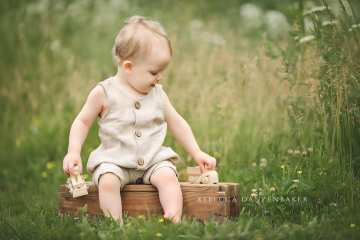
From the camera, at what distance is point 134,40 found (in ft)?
12.5

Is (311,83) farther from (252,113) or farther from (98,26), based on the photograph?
(98,26)

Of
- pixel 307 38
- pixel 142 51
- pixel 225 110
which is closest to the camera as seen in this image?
pixel 142 51

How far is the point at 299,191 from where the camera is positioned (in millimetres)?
3994

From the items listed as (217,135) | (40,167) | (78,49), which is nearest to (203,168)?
(217,135)

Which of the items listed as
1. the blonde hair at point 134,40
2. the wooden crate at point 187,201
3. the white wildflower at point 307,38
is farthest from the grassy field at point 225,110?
the blonde hair at point 134,40

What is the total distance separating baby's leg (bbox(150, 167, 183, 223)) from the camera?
3707 millimetres

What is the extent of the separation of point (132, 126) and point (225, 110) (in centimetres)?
177

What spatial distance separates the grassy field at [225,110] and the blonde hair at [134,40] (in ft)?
3.10

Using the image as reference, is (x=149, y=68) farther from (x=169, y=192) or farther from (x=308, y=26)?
(x=308, y=26)

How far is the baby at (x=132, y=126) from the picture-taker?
3758mm

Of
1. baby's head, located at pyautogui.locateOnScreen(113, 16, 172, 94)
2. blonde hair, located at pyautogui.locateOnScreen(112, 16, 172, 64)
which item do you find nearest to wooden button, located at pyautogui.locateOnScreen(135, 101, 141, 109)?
baby's head, located at pyautogui.locateOnScreen(113, 16, 172, 94)

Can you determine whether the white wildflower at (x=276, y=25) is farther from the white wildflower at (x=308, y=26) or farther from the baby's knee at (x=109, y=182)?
the baby's knee at (x=109, y=182)

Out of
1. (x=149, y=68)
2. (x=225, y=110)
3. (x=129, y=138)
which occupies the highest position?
(x=149, y=68)

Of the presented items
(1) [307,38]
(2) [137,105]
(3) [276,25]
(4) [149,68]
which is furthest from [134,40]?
(3) [276,25]
